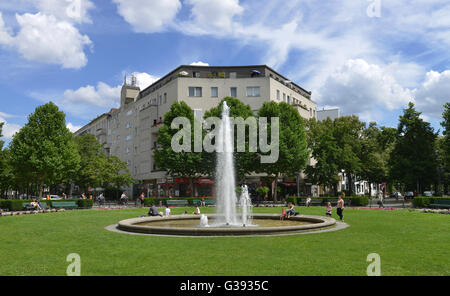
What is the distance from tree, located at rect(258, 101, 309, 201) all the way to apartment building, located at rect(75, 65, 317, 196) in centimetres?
Answer: 941

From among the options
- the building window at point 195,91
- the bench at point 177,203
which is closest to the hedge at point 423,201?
the bench at point 177,203

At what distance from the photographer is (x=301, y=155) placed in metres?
47.4

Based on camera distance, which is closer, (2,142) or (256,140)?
(256,140)

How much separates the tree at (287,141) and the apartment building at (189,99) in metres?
9.41

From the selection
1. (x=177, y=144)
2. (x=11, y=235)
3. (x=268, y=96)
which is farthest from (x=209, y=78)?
(x=11, y=235)

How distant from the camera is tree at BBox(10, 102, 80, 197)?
4462 cm

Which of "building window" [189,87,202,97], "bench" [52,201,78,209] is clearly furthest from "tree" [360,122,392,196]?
"bench" [52,201,78,209]

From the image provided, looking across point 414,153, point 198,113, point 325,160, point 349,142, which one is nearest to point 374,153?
point 349,142

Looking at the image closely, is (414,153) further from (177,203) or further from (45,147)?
(45,147)

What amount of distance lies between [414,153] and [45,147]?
49363mm

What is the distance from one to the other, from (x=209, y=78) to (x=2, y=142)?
32.8 meters

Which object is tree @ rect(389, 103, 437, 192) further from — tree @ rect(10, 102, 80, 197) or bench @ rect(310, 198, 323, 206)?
tree @ rect(10, 102, 80, 197)
